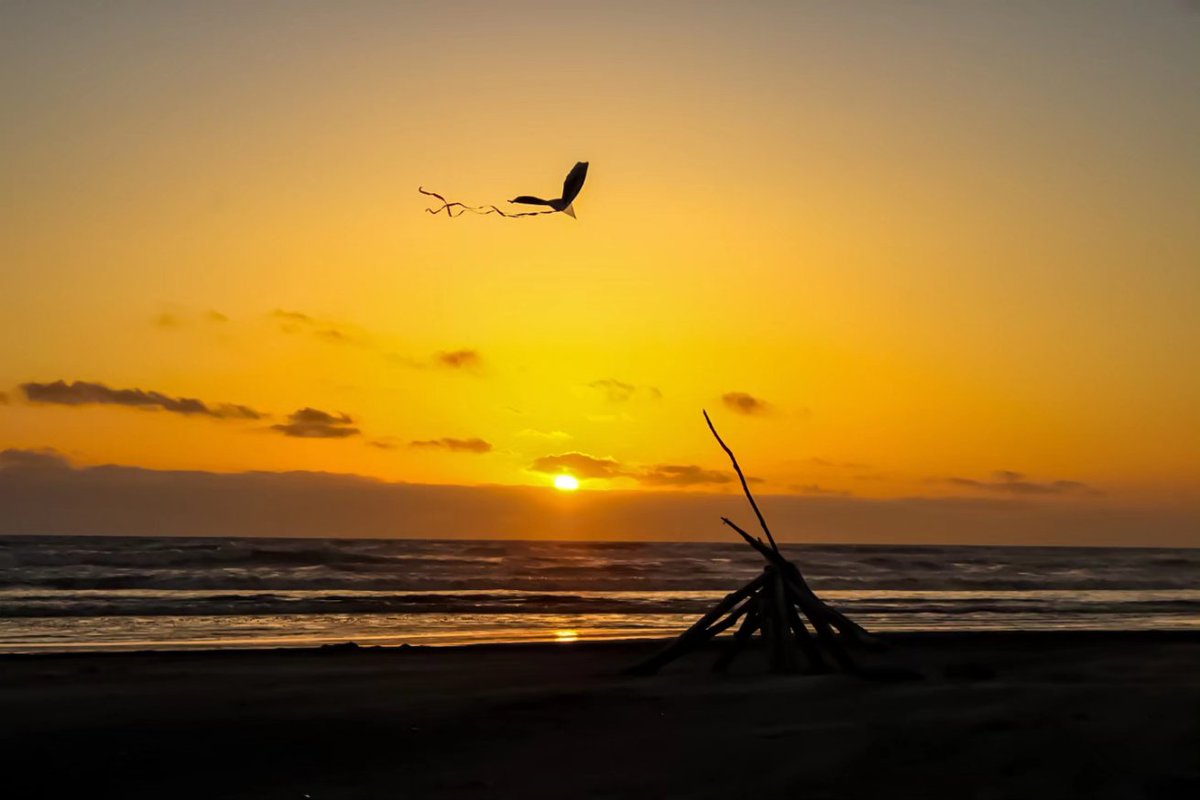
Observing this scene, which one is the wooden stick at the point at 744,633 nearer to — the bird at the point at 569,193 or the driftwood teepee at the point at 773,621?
the driftwood teepee at the point at 773,621

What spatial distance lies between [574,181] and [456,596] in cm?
2947

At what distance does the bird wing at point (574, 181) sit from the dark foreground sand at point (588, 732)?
422 centimetres

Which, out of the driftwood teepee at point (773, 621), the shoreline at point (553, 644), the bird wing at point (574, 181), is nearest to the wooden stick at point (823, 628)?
the driftwood teepee at point (773, 621)

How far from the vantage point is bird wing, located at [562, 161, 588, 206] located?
333 inches

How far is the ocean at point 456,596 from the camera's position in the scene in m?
24.5

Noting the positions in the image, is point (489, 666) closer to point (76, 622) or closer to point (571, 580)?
point (76, 622)

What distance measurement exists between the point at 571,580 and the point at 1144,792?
4104 centimetres

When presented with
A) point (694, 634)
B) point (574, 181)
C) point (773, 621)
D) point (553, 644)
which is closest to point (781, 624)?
point (773, 621)

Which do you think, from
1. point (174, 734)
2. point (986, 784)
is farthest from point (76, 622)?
point (986, 784)

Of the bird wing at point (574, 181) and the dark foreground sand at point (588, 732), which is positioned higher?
the bird wing at point (574, 181)

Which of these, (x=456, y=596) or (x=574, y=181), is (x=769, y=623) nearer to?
(x=574, y=181)

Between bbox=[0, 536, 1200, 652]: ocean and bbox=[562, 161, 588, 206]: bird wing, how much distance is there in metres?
13.9

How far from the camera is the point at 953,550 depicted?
11000cm

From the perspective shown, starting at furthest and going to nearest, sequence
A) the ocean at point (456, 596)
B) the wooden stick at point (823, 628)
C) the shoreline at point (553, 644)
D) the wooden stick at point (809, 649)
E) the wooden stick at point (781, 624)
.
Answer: the ocean at point (456, 596) → the shoreline at point (553, 644) → the wooden stick at point (809, 649) → the wooden stick at point (781, 624) → the wooden stick at point (823, 628)
